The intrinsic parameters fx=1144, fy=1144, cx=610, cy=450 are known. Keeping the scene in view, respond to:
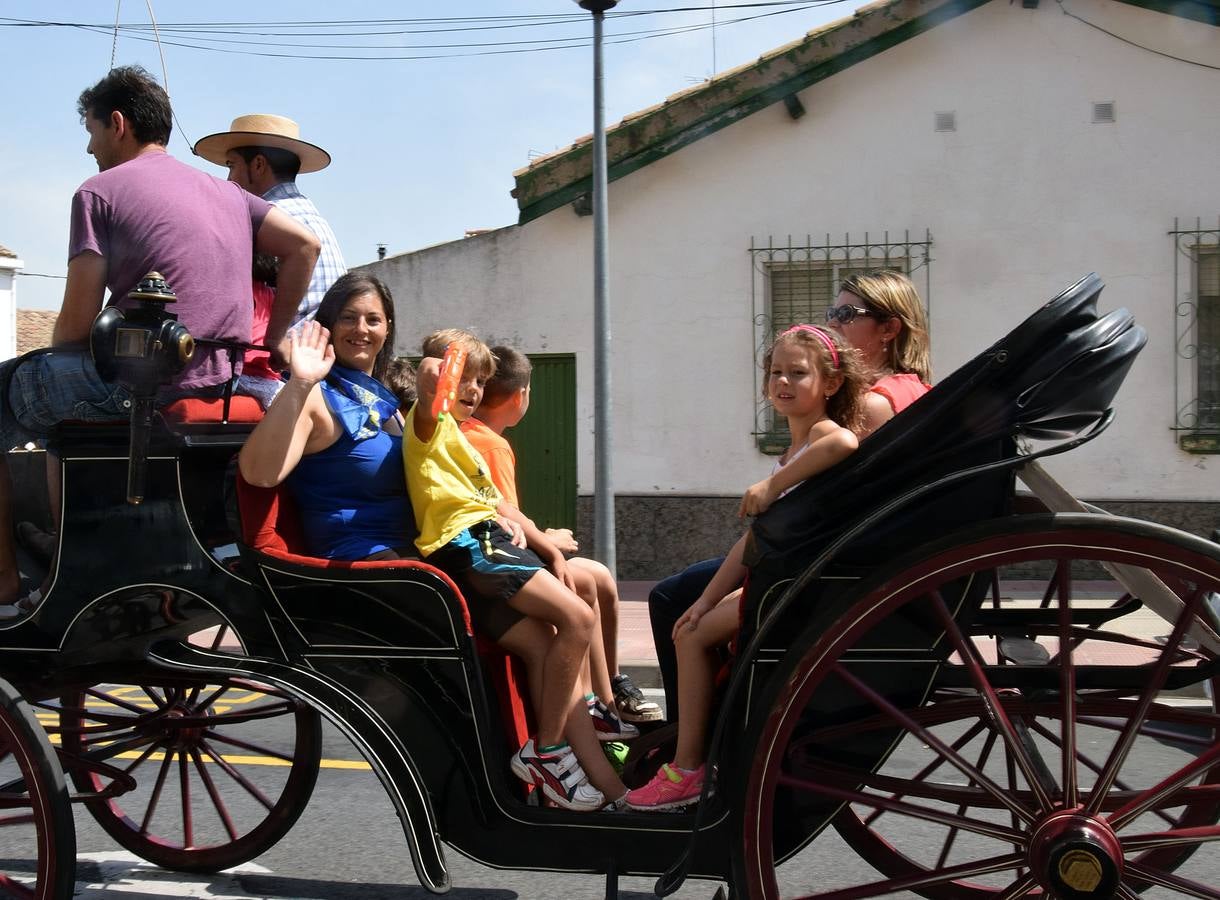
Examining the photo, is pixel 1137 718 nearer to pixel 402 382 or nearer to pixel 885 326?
pixel 885 326

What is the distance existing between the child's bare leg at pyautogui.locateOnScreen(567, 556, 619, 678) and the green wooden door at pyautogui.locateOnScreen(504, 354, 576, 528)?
7638 millimetres

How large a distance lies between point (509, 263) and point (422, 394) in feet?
27.5

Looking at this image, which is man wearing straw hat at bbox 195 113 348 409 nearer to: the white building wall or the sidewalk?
the sidewalk

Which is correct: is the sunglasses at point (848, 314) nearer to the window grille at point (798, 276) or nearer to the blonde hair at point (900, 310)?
the blonde hair at point (900, 310)

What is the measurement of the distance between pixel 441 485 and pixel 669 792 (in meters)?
0.86

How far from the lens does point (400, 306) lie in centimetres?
1085

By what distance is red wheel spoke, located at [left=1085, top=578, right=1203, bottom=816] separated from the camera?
6.97ft

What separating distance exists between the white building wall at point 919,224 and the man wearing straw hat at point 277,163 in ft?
22.1

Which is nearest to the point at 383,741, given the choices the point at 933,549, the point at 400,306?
the point at 933,549

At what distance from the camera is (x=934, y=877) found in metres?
2.26

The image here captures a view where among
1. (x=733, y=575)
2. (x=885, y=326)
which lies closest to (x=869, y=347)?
(x=885, y=326)

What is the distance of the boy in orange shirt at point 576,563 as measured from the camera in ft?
9.84

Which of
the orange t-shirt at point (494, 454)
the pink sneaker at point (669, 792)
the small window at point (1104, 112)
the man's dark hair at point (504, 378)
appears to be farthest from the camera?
the small window at point (1104, 112)

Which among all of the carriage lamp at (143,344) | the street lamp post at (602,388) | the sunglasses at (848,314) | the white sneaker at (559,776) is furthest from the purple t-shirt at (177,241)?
the street lamp post at (602,388)
